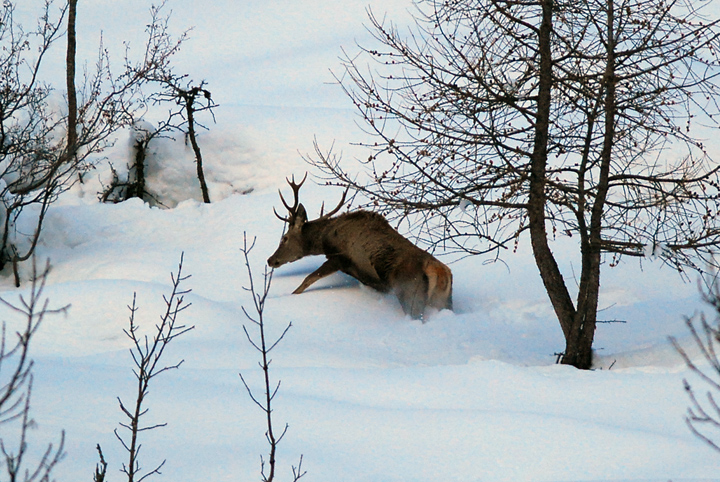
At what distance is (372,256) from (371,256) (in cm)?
1

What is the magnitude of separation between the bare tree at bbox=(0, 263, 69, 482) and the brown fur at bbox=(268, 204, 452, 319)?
4060 mm

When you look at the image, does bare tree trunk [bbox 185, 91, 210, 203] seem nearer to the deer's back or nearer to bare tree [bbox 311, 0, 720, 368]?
the deer's back

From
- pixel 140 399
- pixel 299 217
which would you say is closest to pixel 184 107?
pixel 299 217

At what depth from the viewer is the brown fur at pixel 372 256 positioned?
906 cm

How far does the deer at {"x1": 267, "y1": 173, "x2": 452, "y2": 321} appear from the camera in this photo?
9055 mm

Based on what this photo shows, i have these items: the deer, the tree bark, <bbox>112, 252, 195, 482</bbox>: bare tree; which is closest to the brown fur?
the deer

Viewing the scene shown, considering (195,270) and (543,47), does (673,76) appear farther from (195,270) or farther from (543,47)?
(195,270)

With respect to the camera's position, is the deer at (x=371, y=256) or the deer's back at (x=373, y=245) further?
the deer's back at (x=373, y=245)

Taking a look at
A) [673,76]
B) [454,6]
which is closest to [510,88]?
[454,6]

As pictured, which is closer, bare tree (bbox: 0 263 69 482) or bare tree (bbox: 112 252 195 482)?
bare tree (bbox: 0 263 69 482)

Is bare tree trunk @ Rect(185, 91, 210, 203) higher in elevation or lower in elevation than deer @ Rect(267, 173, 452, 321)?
higher

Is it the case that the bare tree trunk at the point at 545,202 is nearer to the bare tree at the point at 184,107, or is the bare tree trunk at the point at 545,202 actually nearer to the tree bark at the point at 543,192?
the tree bark at the point at 543,192

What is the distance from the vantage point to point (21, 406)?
442 centimetres

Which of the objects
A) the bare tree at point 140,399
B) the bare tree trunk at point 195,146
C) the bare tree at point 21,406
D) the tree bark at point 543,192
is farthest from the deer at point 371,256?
the bare tree trunk at point 195,146
